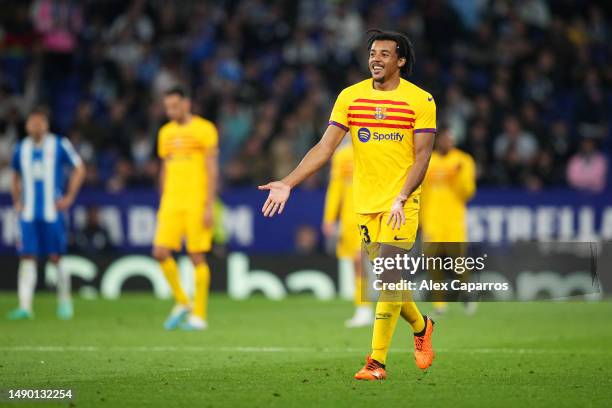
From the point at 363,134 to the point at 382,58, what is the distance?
552mm

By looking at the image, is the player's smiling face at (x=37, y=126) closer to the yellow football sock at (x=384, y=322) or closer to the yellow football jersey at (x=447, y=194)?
the yellow football jersey at (x=447, y=194)

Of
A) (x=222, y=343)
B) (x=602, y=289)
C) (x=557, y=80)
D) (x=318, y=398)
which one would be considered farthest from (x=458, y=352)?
(x=557, y=80)

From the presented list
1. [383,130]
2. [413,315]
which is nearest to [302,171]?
[383,130]

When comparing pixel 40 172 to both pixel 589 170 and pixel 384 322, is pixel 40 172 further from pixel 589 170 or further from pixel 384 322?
pixel 589 170

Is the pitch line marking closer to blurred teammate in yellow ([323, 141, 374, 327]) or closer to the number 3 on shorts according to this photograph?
the number 3 on shorts

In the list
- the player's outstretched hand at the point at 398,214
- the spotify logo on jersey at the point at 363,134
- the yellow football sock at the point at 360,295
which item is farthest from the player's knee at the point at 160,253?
the player's outstretched hand at the point at 398,214

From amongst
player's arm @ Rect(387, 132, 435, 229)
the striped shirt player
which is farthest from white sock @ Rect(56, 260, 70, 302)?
player's arm @ Rect(387, 132, 435, 229)

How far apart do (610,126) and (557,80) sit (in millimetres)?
1365

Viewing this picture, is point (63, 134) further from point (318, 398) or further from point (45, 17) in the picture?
point (318, 398)

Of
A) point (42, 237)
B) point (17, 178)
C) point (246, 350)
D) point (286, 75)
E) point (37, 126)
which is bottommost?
point (246, 350)

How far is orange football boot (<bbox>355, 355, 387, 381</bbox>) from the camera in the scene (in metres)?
8.63

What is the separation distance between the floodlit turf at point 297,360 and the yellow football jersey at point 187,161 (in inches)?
56.9

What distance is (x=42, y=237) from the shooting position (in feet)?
49.2

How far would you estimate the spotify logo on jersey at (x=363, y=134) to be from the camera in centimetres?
866
